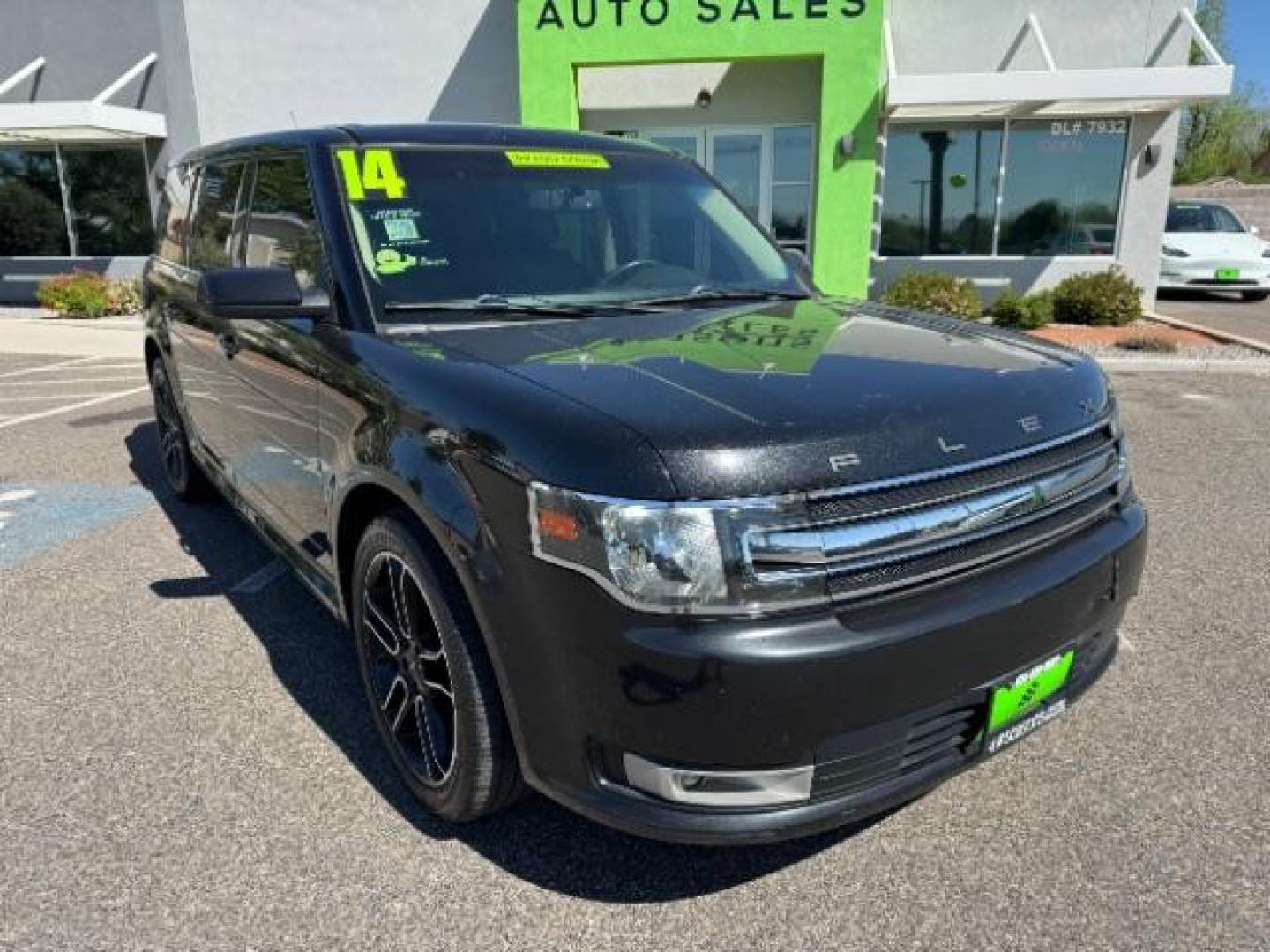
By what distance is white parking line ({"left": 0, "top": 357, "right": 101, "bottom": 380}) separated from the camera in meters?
10.2

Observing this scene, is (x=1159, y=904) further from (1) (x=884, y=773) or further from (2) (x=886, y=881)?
(1) (x=884, y=773)

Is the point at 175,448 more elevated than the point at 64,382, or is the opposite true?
the point at 175,448

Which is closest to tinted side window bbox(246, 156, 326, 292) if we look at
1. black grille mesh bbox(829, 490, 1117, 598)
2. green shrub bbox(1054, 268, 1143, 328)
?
black grille mesh bbox(829, 490, 1117, 598)

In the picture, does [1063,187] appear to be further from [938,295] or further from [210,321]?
[210,321]

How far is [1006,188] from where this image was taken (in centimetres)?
1383

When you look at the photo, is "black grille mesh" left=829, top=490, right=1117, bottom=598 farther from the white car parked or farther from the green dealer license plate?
the white car parked

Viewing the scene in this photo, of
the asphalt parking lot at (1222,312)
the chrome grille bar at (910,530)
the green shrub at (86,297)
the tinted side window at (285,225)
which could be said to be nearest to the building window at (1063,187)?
the asphalt parking lot at (1222,312)

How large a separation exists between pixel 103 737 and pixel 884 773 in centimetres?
251

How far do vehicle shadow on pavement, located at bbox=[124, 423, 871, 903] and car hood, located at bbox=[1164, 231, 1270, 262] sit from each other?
685 inches

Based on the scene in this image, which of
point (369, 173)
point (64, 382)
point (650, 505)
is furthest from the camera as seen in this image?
point (64, 382)

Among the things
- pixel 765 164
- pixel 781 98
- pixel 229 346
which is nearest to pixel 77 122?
pixel 765 164

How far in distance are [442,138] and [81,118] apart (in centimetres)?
1345

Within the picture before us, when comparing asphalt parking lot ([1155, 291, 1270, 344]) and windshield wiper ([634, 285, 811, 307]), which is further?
asphalt parking lot ([1155, 291, 1270, 344])

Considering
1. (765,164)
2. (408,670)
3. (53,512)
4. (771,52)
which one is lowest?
(53,512)
